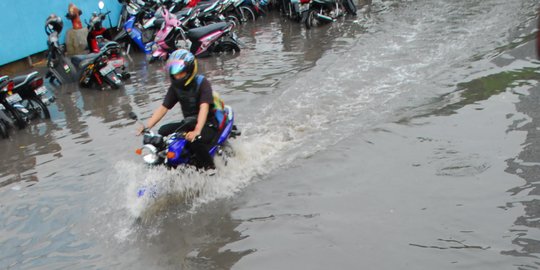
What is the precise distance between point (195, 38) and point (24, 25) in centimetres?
527

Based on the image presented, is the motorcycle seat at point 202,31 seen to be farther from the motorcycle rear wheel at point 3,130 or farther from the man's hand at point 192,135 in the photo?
the man's hand at point 192,135

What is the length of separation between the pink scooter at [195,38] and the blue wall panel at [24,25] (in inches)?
145

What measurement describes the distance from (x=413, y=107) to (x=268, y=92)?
291cm

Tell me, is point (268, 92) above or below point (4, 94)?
below

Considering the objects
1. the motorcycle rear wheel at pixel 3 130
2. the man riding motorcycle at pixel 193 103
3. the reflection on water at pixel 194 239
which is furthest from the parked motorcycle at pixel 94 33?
the reflection on water at pixel 194 239

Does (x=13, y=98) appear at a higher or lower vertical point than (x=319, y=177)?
higher

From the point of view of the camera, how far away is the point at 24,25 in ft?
47.8

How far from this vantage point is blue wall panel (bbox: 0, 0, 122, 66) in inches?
555

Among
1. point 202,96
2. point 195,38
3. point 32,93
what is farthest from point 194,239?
point 195,38

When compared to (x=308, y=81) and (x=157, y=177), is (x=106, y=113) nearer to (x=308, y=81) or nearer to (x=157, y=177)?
(x=308, y=81)

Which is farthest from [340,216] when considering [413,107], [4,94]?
[4,94]

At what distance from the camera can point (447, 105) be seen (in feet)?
25.5

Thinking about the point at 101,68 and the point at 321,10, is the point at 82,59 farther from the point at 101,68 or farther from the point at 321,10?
the point at 321,10

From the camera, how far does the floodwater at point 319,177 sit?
480cm
